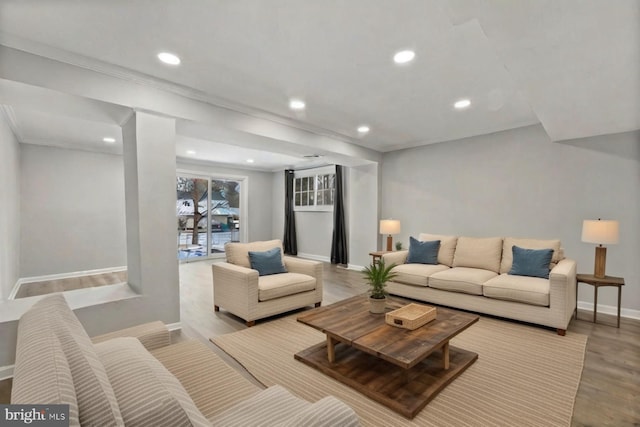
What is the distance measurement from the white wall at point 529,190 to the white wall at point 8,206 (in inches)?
220

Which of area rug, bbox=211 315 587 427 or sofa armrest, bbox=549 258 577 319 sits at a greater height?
sofa armrest, bbox=549 258 577 319

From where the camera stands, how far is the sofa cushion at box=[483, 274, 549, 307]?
311 centimetres

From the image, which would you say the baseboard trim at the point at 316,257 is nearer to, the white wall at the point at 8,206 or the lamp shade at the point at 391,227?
the lamp shade at the point at 391,227

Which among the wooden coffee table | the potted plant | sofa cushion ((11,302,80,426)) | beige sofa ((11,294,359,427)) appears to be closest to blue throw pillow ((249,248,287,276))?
the wooden coffee table

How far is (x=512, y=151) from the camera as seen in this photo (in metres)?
4.41

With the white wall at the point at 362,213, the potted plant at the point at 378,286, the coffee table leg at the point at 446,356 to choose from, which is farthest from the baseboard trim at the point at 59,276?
the coffee table leg at the point at 446,356

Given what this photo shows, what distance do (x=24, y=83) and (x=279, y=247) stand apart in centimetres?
286

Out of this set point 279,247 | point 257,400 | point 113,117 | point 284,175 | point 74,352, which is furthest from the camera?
point 284,175

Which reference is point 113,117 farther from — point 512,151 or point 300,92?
point 512,151

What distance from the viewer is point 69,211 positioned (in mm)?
5547

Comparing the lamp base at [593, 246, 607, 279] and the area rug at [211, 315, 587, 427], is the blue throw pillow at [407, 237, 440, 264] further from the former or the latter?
the lamp base at [593, 246, 607, 279]

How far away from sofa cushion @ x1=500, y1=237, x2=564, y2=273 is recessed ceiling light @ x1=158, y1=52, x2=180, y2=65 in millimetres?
4319

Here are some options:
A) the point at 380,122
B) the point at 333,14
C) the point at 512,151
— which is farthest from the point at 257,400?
the point at 512,151


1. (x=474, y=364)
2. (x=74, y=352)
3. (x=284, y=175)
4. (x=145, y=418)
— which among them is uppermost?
(x=284, y=175)
